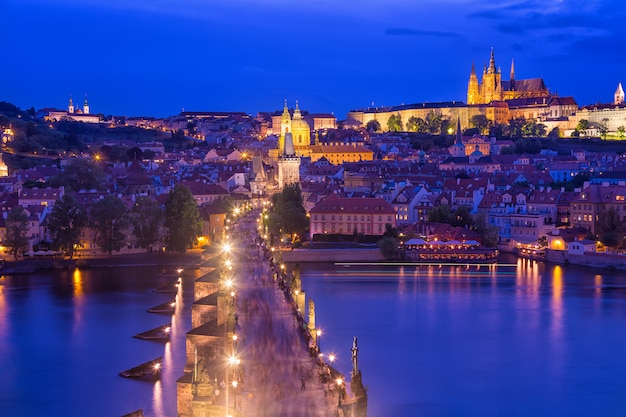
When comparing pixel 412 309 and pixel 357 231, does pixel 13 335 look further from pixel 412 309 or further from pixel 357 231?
pixel 357 231

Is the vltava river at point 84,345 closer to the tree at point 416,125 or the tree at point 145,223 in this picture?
the tree at point 145,223

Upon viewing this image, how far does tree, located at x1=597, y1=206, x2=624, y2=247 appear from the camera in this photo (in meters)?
25.1

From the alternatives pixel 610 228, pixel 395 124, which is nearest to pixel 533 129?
pixel 395 124

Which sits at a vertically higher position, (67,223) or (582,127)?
(582,127)

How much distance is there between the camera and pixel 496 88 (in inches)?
2990

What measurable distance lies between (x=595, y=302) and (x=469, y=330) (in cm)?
390

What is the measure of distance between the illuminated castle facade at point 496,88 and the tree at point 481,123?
9.23 metres

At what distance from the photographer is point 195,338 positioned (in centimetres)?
1061

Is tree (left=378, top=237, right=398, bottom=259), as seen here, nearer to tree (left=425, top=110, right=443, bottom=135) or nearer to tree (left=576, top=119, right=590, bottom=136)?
tree (left=576, top=119, right=590, bottom=136)

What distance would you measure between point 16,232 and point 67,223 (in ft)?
4.55

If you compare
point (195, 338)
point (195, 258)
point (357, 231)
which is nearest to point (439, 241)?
point (357, 231)

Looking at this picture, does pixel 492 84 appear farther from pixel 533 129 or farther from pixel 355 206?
pixel 355 206

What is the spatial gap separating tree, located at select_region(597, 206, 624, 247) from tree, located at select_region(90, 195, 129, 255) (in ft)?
44.5

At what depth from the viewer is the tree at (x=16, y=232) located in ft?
80.4
